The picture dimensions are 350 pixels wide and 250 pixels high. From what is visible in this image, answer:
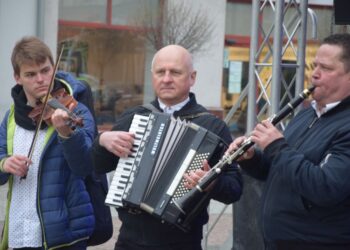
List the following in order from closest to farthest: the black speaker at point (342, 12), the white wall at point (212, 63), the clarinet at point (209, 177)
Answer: the clarinet at point (209, 177)
the black speaker at point (342, 12)
the white wall at point (212, 63)

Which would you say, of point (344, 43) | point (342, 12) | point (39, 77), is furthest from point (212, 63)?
point (344, 43)

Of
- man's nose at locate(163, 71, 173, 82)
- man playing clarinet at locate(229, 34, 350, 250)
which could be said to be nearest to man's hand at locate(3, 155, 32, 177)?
man's nose at locate(163, 71, 173, 82)

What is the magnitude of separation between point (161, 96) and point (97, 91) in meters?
11.8

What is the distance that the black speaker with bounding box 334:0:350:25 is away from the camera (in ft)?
18.3

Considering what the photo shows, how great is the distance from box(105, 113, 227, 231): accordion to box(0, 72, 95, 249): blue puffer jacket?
293 millimetres

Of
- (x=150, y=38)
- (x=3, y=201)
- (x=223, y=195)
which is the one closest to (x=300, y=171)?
(x=223, y=195)

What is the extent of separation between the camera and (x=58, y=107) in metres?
3.49

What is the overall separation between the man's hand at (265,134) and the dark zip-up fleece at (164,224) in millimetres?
237

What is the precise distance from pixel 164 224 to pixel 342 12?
288 centimetres

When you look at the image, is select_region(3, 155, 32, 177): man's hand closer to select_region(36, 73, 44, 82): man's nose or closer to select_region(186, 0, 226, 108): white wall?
select_region(36, 73, 44, 82): man's nose

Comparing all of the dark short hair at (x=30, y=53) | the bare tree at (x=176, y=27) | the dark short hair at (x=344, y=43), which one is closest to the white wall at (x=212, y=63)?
the bare tree at (x=176, y=27)

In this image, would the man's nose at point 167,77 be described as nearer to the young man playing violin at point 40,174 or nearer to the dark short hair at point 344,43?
the young man playing violin at point 40,174

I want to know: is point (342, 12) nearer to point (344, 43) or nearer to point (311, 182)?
point (344, 43)

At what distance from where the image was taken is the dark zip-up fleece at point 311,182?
3.05m
